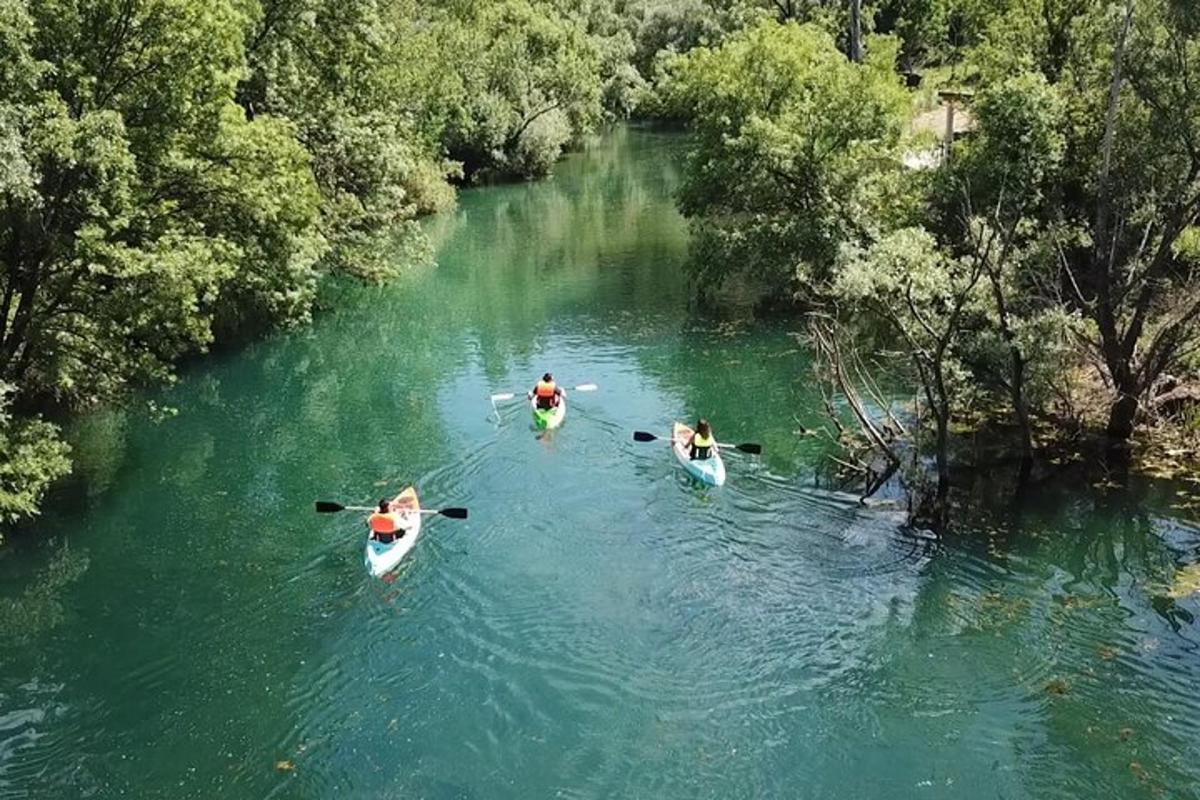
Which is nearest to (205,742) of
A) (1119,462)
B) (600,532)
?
(600,532)

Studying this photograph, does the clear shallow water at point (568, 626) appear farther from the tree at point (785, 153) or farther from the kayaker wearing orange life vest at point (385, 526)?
the tree at point (785, 153)

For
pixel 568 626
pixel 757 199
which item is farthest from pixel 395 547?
pixel 757 199

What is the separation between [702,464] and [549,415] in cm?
487

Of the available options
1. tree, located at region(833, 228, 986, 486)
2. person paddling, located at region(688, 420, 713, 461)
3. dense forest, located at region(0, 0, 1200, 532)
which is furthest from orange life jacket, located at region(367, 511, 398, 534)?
tree, located at region(833, 228, 986, 486)

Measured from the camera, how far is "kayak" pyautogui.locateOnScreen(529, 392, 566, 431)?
2519 centimetres

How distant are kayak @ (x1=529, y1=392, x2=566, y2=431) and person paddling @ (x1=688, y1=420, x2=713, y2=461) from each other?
4.19m

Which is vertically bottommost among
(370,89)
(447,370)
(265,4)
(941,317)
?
(447,370)

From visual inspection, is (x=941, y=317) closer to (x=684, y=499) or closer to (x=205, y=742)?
(x=684, y=499)

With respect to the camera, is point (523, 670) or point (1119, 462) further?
point (1119, 462)

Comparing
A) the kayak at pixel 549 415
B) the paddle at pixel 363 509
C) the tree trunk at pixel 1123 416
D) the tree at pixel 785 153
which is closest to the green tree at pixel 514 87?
the tree at pixel 785 153

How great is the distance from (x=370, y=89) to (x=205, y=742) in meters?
27.6

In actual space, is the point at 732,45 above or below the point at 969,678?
above

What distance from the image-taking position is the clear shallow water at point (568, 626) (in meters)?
13.6

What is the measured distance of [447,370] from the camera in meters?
30.3
